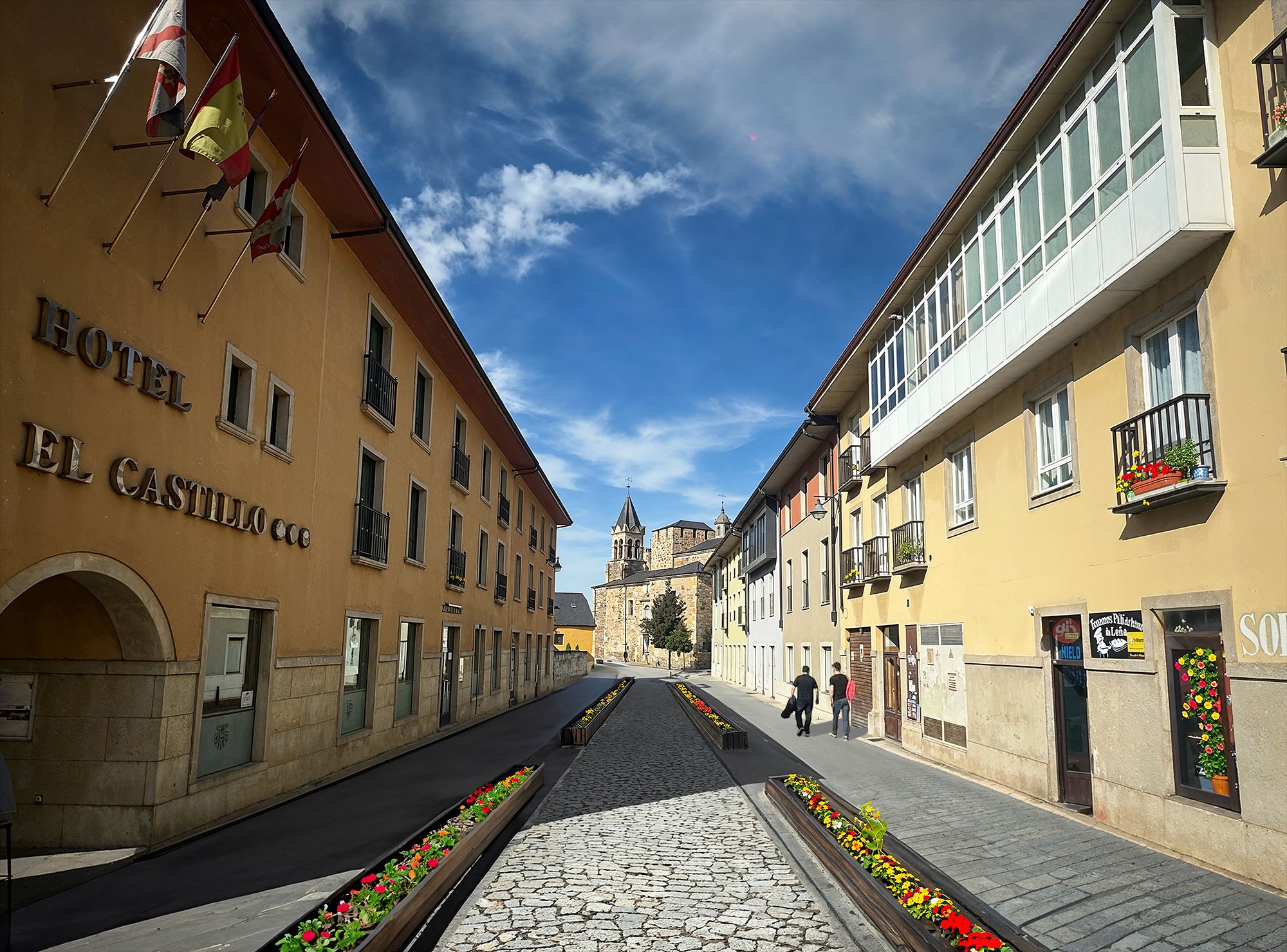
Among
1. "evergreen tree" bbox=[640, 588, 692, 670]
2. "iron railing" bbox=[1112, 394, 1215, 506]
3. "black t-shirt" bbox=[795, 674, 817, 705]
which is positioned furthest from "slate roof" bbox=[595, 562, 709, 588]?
"iron railing" bbox=[1112, 394, 1215, 506]

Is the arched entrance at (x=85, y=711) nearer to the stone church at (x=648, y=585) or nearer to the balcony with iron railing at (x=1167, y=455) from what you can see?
the balcony with iron railing at (x=1167, y=455)

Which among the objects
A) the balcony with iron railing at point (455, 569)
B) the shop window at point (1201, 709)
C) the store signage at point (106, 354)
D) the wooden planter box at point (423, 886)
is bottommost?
the wooden planter box at point (423, 886)

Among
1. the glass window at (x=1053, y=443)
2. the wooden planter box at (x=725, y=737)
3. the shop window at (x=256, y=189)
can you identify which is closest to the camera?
the shop window at (x=256, y=189)

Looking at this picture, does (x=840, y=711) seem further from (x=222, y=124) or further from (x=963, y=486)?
(x=222, y=124)

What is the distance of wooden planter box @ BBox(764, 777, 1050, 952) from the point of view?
523 cm

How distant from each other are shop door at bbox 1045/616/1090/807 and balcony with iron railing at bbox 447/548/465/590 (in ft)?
46.9

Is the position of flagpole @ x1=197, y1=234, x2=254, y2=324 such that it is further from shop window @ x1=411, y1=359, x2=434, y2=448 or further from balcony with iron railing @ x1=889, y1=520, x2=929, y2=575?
balcony with iron railing @ x1=889, y1=520, x2=929, y2=575

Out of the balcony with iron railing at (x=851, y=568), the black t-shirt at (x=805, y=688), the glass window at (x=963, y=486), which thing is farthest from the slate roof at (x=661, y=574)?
the glass window at (x=963, y=486)

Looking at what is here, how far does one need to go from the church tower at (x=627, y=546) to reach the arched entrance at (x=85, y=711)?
352 ft

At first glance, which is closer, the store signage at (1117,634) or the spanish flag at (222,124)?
the spanish flag at (222,124)

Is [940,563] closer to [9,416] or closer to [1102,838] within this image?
[1102,838]

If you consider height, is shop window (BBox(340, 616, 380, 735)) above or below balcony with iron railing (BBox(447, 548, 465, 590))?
below

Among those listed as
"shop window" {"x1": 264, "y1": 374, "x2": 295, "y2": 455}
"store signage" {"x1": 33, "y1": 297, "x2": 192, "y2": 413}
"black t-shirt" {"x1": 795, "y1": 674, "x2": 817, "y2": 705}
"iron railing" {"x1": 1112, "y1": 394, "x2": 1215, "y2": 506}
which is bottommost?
"black t-shirt" {"x1": 795, "y1": 674, "x2": 817, "y2": 705}

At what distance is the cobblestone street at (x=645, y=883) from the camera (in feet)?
19.2
